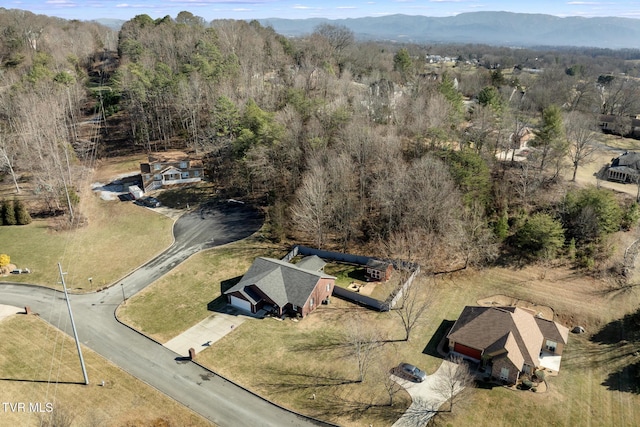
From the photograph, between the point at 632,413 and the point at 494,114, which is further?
the point at 494,114

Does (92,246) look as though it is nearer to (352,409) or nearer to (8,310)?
(8,310)

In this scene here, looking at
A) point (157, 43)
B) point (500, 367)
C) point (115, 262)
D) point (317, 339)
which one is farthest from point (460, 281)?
point (157, 43)

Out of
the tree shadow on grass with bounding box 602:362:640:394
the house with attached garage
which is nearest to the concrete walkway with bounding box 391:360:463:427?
the tree shadow on grass with bounding box 602:362:640:394

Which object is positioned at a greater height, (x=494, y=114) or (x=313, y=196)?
(x=494, y=114)

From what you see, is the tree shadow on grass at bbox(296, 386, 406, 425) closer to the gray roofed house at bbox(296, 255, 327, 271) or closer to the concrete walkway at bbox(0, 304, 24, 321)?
the gray roofed house at bbox(296, 255, 327, 271)

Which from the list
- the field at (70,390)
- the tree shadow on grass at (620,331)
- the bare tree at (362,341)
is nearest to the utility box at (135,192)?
the field at (70,390)

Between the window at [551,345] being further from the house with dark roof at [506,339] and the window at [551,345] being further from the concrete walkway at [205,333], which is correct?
the concrete walkway at [205,333]

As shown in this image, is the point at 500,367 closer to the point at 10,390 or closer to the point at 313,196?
the point at 313,196

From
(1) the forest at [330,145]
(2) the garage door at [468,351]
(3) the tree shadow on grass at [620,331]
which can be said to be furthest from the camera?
(1) the forest at [330,145]
